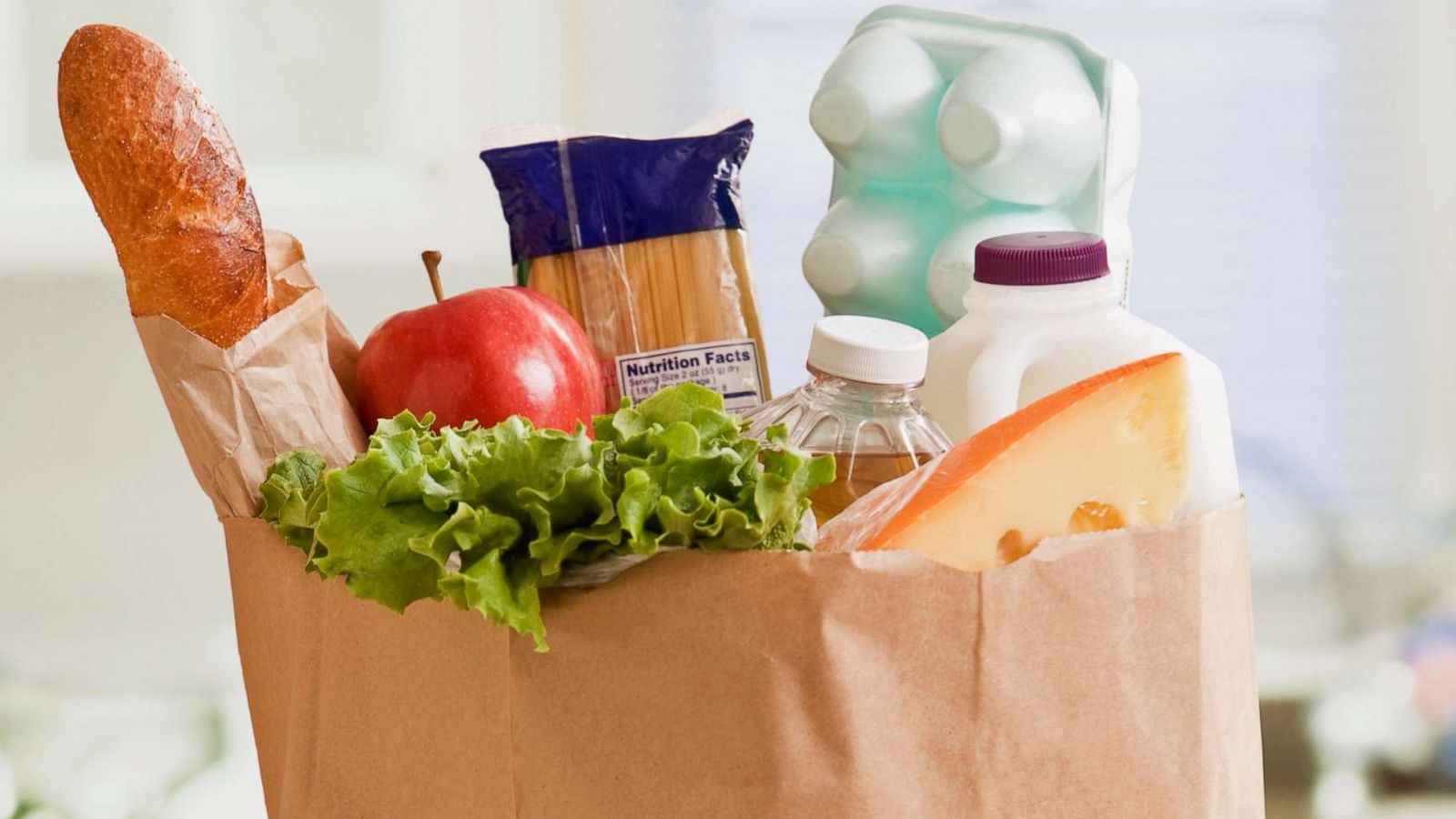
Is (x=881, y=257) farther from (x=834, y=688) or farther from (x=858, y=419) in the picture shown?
(x=834, y=688)

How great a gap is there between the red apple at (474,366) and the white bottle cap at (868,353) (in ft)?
0.62

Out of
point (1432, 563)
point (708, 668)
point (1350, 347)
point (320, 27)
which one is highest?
point (320, 27)

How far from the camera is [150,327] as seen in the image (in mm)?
717

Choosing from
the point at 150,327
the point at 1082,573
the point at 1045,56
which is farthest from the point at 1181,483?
the point at 150,327

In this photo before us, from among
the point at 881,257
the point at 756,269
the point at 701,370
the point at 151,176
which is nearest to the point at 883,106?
the point at 881,257

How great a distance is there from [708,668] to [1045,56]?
522 millimetres

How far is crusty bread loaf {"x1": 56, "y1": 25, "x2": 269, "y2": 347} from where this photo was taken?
0.71m

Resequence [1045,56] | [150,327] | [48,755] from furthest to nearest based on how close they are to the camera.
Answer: [48,755] → [1045,56] → [150,327]

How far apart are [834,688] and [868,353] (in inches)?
7.2

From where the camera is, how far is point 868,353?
0.68 meters

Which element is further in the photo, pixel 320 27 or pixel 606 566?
pixel 320 27

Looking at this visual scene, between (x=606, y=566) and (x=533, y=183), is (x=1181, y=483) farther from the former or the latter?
(x=533, y=183)

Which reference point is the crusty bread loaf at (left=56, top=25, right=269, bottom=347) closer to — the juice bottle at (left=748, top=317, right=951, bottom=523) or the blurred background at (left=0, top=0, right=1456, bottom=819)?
the juice bottle at (left=748, top=317, right=951, bottom=523)

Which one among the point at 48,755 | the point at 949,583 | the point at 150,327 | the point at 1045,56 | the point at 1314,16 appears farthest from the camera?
the point at 1314,16
